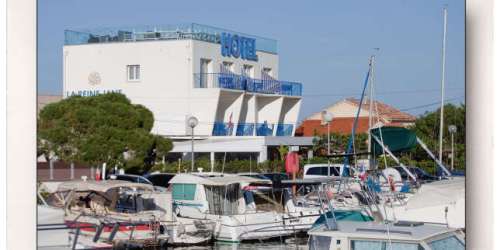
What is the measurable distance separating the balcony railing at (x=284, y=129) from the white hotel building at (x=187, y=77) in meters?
0.48

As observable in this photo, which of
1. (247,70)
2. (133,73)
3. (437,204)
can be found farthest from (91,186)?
(247,70)

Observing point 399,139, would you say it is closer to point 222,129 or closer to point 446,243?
point 446,243

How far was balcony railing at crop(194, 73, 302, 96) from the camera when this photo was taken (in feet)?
65.5

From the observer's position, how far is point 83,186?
A: 1091cm

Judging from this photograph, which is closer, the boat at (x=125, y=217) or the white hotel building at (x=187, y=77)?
the boat at (x=125, y=217)

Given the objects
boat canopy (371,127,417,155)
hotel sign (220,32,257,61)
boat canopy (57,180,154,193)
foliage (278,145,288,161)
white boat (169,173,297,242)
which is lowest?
white boat (169,173,297,242)

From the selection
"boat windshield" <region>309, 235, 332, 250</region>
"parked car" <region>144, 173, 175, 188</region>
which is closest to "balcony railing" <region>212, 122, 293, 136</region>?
"parked car" <region>144, 173, 175, 188</region>

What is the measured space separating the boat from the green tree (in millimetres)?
2116

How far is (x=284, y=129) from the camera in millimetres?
22125

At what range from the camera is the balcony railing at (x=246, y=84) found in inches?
786

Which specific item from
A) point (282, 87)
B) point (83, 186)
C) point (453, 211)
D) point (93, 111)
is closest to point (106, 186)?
point (83, 186)

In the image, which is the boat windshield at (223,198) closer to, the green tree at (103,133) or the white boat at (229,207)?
the white boat at (229,207)

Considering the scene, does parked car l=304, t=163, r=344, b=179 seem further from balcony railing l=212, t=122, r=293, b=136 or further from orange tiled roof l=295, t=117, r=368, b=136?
balcony railing l=212, t=122, r=293, b=136

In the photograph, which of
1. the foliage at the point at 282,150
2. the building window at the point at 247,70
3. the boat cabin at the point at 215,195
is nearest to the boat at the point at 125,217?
the boat cabin at the point at 215,195
